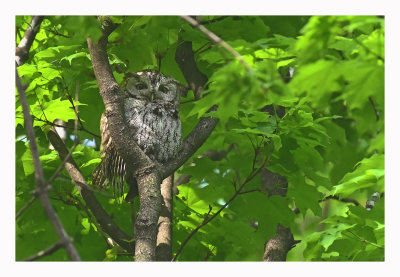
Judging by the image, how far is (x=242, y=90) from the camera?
1.82m

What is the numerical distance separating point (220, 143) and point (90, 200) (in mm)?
982

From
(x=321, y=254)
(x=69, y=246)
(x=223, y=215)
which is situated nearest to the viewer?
(x=69, y=246)

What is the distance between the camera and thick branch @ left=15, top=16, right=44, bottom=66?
10.4 feet

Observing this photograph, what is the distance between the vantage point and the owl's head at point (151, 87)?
11.4 feet

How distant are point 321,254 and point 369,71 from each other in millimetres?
1313

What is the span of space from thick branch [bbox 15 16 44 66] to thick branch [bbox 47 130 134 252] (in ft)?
1.42

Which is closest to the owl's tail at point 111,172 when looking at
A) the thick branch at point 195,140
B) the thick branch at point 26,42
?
the thick branch at point 195,140

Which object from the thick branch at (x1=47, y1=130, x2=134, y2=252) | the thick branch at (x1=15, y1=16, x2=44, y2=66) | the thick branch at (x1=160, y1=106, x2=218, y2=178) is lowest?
the thick branch at (x1=47, y1=130, x2=134, y2=252)

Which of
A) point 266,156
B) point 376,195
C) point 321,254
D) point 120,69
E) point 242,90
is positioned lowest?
point 321,254

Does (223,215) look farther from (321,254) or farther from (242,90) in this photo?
(242,90)

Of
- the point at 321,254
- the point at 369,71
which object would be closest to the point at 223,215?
the point at 321,254

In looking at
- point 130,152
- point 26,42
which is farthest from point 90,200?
point 26,42

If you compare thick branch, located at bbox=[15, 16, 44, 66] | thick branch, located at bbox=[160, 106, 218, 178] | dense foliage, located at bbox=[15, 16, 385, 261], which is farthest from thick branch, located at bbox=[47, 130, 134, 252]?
thick branch, located at bbox=[160, 106, 218, 178]

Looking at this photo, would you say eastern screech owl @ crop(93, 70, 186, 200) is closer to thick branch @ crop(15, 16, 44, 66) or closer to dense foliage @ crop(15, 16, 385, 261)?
dense foliage @ crop(15, 16, 385, 261)
